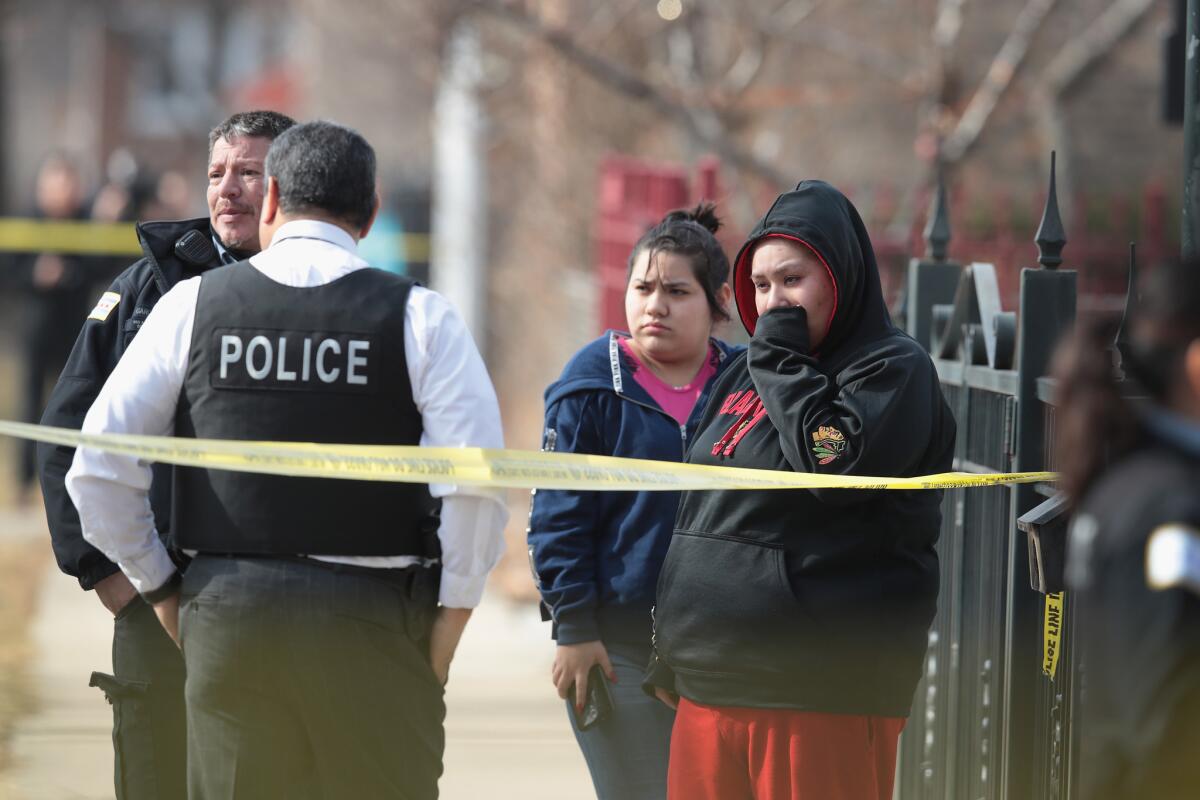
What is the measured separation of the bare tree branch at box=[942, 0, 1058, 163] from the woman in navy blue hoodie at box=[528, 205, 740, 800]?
719cm

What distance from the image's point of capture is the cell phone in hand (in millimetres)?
3818

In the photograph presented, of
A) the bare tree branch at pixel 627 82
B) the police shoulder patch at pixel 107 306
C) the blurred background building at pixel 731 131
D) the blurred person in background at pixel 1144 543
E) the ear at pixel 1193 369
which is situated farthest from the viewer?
the blurred background building at pixel 731 131

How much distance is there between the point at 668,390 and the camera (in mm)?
4023

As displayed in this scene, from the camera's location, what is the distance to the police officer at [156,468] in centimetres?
382

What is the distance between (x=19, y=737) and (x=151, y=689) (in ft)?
9.05

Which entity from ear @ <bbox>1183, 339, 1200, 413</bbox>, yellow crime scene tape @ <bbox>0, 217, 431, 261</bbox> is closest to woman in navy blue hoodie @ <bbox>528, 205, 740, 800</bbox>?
ear @ <bbox>1183, 339, 1200, 413</bbox>

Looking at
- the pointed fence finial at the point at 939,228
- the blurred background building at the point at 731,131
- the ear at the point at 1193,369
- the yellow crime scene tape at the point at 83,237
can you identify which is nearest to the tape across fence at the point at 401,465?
the ear at the point at 1193,369

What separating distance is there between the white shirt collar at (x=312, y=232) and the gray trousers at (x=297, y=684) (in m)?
0.64

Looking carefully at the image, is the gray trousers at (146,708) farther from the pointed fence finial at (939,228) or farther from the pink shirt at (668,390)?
the pointed fence finial at (939,228)

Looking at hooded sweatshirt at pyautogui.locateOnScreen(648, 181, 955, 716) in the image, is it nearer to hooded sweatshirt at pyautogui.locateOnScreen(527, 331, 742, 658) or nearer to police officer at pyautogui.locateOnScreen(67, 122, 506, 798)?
hooded sweatshirt at pyautogui.locateOnScreen(527, 331, 742, 658)

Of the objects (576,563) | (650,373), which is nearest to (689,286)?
(650,373)

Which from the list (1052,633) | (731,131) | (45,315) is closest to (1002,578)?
(1052,633)

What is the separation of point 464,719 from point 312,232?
3.94m

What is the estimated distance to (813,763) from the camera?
3.28m
